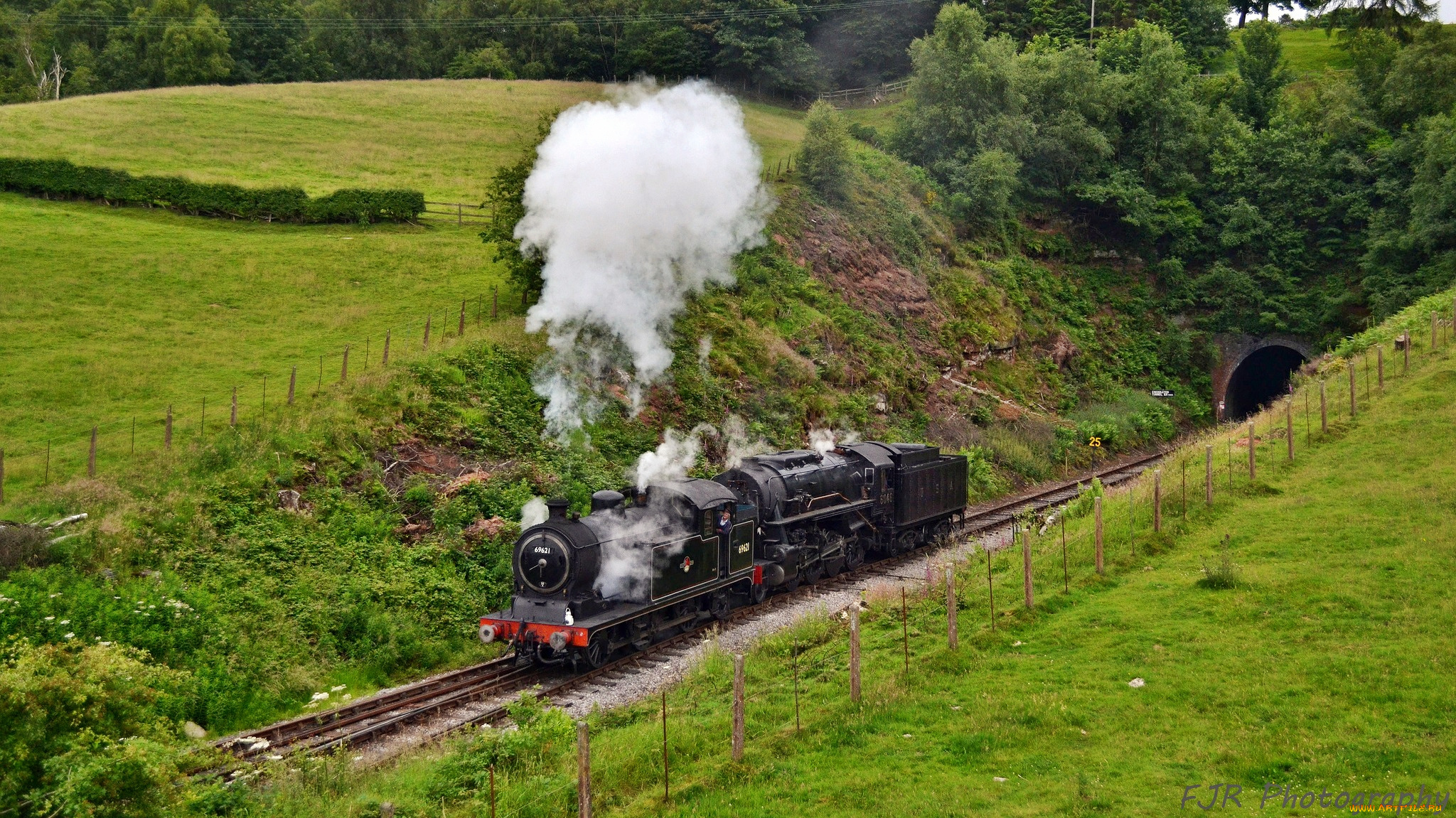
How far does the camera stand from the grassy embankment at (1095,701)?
492 inches

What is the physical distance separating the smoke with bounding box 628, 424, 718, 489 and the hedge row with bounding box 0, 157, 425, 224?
21.9 m

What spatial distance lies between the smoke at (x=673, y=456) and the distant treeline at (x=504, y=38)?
49168mm

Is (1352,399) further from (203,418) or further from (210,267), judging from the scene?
(210,267)

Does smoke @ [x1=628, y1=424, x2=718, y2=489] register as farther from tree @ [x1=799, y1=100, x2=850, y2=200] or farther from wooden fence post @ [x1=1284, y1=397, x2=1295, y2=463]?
tree @ [x1=799, y1=100, x2=850, y2=200]

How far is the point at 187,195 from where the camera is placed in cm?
4456

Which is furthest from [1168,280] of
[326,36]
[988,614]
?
[326,36]

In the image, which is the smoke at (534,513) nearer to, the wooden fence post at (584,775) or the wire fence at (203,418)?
the wire fence at (203,418)

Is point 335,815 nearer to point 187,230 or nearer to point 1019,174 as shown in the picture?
point 187,230

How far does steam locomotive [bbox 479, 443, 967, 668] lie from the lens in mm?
19062

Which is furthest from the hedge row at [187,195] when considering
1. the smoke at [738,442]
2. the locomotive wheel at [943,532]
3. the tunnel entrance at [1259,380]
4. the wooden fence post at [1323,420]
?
the tunnel entrance at [1259,380]

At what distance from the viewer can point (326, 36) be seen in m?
82.2

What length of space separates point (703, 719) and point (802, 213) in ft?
114

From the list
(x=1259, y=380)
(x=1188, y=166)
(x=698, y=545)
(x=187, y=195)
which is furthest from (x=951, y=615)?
(x=1188, y=166)

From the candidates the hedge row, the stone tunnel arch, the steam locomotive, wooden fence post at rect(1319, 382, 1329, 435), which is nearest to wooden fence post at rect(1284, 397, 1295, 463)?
wooden fence post at rect(1319, 382, 1329, 435)
